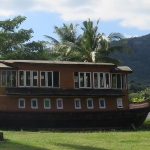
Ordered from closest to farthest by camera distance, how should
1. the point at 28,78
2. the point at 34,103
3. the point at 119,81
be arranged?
1. the point at 34,103
2. the point at 28,78
3. the point at 119,81

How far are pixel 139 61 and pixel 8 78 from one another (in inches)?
3023

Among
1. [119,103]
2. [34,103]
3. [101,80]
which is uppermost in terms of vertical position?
[101,80]

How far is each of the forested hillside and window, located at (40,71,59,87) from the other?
67368 millimetres

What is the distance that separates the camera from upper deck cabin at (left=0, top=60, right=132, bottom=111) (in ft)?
77.6

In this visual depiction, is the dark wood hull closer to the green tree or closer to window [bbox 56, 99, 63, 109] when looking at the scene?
window [bbox 56, 99, 63, 109]

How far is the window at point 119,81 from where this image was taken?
26125 mm

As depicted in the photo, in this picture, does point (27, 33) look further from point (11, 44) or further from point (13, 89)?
point (13, 89)

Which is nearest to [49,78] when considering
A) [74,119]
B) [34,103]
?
[34,103]

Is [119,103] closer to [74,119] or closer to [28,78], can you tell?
[74,119]

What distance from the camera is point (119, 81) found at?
26.2 m

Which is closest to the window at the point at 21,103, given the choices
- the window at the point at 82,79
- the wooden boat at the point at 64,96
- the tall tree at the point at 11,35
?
the wooden boat at the point at 64,96

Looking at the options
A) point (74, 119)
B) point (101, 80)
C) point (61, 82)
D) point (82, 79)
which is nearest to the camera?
point (74, 119)

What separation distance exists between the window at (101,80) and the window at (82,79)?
0.49m

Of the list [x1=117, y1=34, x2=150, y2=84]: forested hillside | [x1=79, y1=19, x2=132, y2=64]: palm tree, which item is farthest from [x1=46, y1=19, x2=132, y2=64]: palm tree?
[x1=117, y1=34, x2=150, y2=84]: forested hillside
